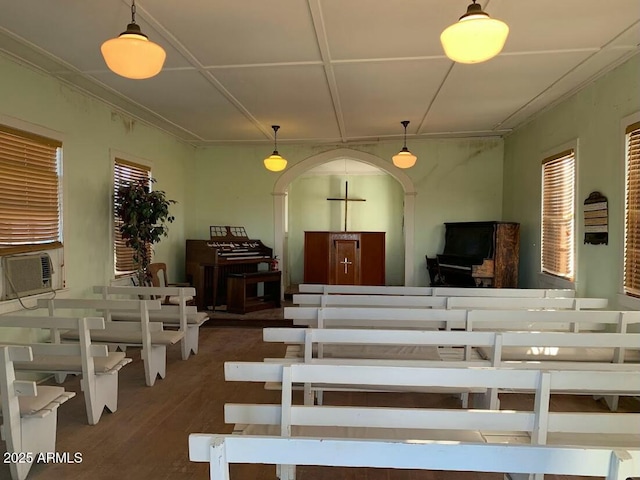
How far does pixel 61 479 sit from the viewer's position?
247 cm

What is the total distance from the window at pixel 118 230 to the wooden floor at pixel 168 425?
1.43m

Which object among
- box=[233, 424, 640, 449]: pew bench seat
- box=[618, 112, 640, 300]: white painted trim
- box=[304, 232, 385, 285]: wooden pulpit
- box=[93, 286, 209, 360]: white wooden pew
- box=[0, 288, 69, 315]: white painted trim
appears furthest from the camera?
box=[304, 232, 385, 285]: wooden pulpit

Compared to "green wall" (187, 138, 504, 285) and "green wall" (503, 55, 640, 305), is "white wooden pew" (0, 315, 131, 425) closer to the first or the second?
"green wall" (503, 55, 640, 305)

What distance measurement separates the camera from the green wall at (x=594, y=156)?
3951mm

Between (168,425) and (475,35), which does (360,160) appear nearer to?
(475,35)

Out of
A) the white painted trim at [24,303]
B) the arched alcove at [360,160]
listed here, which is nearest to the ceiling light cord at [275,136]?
the arched alcove at [360,160]

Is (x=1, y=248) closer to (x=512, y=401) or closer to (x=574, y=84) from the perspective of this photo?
(x=512, y=401)

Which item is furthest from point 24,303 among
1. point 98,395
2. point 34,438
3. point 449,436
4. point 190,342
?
point 449,436

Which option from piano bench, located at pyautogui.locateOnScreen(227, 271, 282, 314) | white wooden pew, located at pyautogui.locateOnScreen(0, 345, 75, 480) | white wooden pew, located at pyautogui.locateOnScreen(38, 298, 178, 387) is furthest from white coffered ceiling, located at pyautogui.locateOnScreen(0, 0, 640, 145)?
piano bench, located at pyautogui.locateOnScreen(227, 271, 282, 314)

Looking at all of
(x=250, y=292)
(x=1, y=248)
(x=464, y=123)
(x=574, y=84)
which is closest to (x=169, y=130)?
(x=250, y=292)

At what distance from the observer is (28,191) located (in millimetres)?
4090

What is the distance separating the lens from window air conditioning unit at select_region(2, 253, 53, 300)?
12.3 feet

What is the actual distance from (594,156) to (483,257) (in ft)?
7.32

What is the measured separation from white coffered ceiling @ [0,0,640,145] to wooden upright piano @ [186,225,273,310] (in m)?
2.14
